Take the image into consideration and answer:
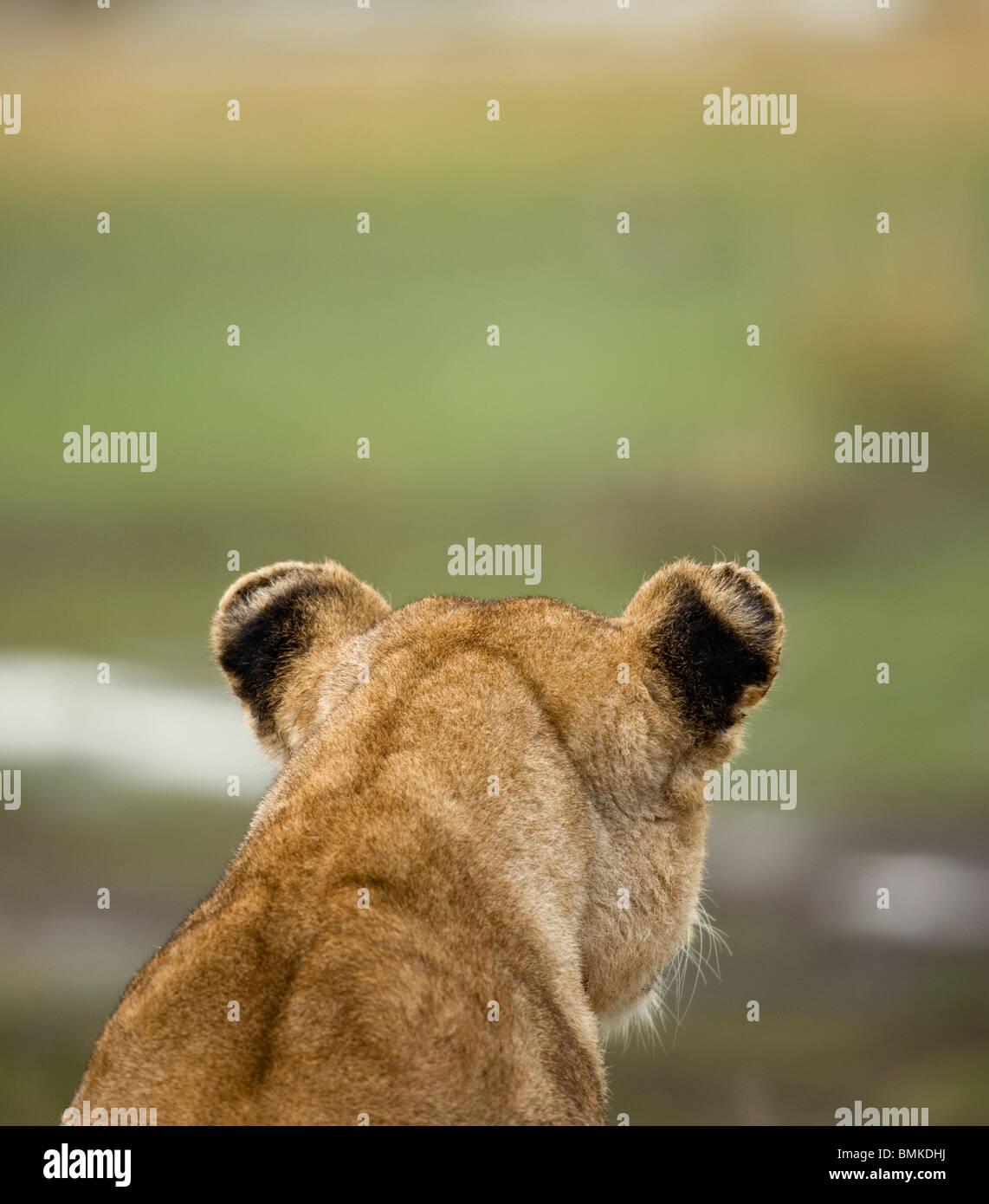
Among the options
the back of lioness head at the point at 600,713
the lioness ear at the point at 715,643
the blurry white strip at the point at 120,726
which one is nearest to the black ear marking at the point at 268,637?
the back of lioness head at the point at 600,713

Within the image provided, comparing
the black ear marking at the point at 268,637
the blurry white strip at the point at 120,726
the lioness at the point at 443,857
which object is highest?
the blurry white strip at the point at 120,726

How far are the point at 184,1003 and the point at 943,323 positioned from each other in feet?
58.1

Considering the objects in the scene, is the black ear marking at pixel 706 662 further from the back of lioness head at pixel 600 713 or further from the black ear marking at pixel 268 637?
the black ear marking at pixel 268 637

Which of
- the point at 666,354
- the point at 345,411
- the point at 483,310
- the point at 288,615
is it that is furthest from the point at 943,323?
the point at 288,615

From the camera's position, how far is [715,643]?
383 centimetres

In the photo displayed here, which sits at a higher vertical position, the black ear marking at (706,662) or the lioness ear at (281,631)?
the lioness ear at (281,631)

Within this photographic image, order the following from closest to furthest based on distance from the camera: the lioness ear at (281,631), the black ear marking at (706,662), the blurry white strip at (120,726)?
the black ear marking at (706,662)
the lioness ear at (281,631)
the blurry white strip at (120,726)

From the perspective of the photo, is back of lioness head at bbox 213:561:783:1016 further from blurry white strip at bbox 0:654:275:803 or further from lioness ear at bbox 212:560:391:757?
blurry white strip at bbox 0:654:275:803

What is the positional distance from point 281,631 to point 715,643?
1218 mm

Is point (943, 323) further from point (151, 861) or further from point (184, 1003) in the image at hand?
point (184, 1003)

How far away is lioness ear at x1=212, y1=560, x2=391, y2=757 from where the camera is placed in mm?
4262

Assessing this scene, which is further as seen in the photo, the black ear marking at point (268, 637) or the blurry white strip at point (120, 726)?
the blurry white strip at point (120, 726)

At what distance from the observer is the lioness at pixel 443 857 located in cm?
288

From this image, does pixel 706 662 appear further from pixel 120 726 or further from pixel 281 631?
pixel 120 726
